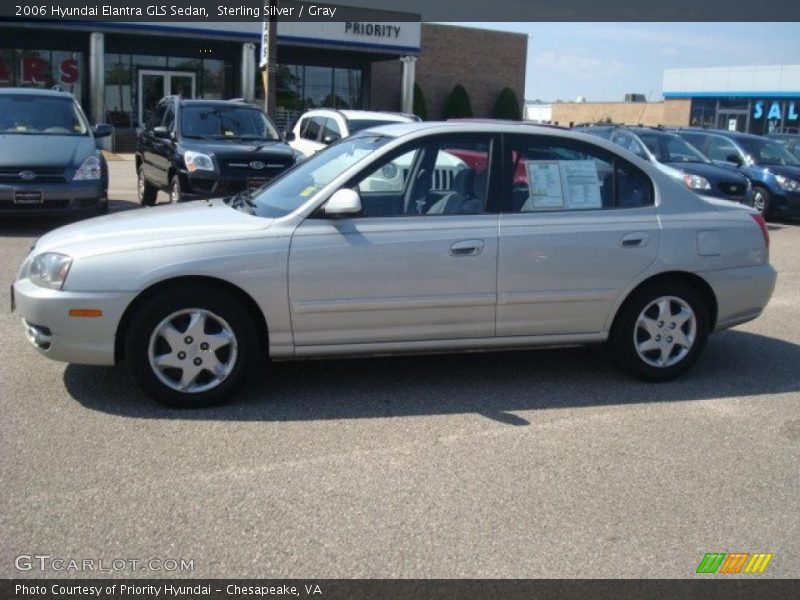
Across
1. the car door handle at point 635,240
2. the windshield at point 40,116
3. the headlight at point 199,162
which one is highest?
the windshield at point 40,116

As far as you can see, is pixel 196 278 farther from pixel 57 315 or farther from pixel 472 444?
pixel 472 444

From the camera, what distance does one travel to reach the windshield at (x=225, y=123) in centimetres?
1317

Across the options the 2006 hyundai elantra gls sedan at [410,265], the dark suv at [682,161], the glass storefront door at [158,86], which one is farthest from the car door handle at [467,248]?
the glass storefront door at [158,86]

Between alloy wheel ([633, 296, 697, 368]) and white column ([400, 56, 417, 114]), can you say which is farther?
white column ([400, 56, 417, 114])

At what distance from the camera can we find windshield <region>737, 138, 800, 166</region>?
58.0ft

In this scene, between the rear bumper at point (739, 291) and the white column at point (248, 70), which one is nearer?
the rear bumper at point (739, 291)

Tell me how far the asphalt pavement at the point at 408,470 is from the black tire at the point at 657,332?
125mm

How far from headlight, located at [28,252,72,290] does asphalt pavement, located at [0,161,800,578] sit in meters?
0.71

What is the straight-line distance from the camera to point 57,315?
5012 mm

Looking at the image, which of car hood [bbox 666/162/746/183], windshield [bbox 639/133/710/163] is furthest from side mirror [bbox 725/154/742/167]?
car hood [bbox 666/162/746/183]

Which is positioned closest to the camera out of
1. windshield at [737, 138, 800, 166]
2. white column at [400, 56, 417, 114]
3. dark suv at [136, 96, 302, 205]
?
dark suv at [136, 96, 302, 205]

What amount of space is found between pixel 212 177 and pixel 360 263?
7.23 metres

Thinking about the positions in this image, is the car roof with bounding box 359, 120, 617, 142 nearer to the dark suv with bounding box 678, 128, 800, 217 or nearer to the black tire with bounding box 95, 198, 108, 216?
the black tire with bounding box 95, 198, 108, 216

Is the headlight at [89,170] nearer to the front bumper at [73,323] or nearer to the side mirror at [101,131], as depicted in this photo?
the side mirror at [101,131]
